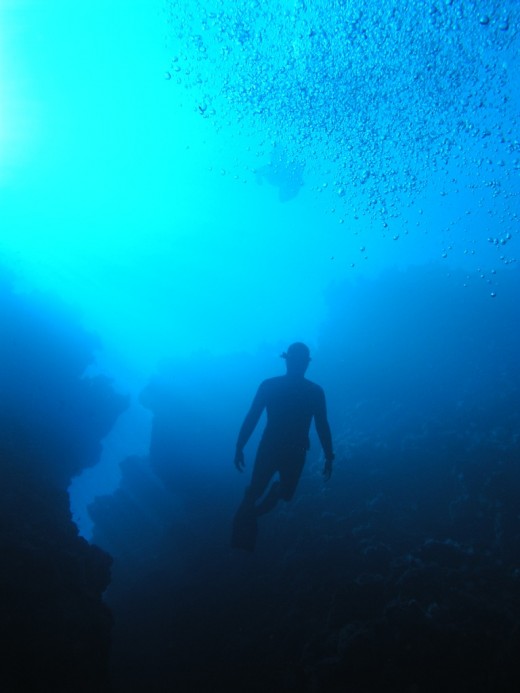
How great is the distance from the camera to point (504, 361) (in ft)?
86.1

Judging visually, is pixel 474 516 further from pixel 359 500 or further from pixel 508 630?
pixel 508 630

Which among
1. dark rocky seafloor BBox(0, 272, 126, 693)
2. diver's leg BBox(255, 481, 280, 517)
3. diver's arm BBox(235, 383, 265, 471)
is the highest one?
diver's arm BBox(235, 383, 265, 471)

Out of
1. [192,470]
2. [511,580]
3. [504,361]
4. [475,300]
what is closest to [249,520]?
[511,580]

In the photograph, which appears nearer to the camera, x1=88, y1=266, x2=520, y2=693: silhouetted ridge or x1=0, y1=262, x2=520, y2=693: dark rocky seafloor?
x1=0, y1=262, x2=520, y2=693: dark rocky seafloor

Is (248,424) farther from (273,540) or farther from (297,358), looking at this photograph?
(273,540)

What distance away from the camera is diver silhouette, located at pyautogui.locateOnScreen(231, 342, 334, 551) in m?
5.33

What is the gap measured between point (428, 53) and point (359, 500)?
14.9 meters

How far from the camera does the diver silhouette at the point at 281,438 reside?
533 centimetres

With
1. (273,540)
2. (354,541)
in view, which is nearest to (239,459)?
(354,541)

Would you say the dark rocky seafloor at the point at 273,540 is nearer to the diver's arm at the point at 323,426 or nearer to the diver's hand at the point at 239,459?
the diver's hand at the point at 239,459

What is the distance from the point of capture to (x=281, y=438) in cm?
536

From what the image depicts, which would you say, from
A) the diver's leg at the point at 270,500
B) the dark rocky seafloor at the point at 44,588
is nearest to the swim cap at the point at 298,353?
the diver's leg at the point at 270,500

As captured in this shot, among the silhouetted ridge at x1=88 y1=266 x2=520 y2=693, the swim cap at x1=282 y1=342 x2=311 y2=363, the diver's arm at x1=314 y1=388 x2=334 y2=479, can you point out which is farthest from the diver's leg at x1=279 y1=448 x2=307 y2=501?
the silhouetted ridge at x1=88 y1=266 x2=520 y2=693

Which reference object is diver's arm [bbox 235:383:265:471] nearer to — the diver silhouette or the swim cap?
the diver silhouette
